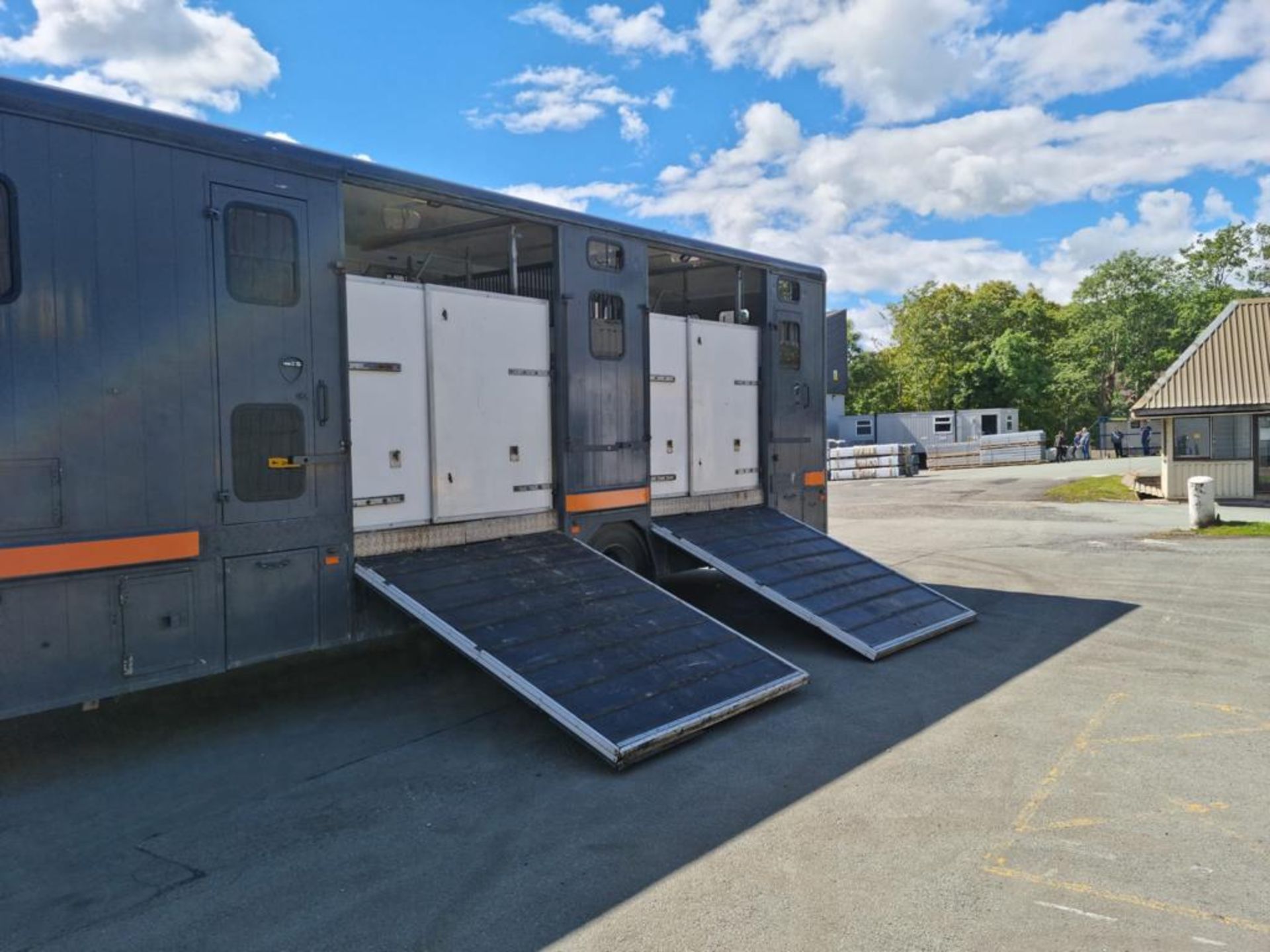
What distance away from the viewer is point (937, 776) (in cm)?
512

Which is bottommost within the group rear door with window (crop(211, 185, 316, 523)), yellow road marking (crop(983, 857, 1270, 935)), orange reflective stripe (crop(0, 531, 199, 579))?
yellow road marking (crop(983, 857, 1270, 935))

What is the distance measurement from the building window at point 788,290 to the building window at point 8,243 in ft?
25.2

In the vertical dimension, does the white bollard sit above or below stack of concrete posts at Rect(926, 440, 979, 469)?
below

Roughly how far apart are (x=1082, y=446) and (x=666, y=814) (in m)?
41.2

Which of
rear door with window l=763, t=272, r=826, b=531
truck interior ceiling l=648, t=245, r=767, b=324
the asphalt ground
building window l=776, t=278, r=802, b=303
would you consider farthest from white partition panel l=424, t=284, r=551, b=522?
building window l=776, t=278, r=802, b=303

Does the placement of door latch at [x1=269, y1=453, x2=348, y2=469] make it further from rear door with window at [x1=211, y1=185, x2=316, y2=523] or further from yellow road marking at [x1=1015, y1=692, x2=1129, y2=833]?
yellow road marking at [x1=1015, y1=692, x2=1129, y2=833]

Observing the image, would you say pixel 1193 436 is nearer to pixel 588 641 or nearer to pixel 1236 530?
pixel 1236 530

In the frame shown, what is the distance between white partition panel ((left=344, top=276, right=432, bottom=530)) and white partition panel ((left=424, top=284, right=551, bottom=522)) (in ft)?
0.39

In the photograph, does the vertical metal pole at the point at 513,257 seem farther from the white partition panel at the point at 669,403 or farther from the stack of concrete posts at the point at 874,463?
the stack of concrete posts at the point at 874,463

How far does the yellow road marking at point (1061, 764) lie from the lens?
15.0 feet

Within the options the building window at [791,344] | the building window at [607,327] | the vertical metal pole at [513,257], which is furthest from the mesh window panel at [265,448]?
the building window at [791,344]

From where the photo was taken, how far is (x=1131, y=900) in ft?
→ 12.3

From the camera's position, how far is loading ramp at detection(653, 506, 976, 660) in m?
7.96

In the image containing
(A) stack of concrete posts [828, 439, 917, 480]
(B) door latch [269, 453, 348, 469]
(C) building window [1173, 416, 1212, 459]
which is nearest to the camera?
(B) door latch [269, 453, 348, 469]
